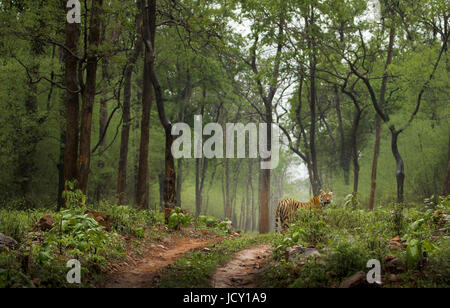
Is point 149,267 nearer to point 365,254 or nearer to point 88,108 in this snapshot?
point 365,254

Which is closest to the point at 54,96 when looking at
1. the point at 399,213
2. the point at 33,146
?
the point at 33,146

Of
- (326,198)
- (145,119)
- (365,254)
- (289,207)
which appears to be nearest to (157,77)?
(145,119)

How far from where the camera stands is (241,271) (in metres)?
8.16

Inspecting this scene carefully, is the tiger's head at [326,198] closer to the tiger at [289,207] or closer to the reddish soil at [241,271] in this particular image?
the tiger at [289,207]

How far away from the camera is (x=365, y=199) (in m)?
27.2

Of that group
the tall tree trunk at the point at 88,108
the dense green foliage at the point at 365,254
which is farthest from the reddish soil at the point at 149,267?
the tall tree trunk at the point at 88,108

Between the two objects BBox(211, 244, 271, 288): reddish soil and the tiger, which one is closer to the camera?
BBox(211, 244, 271, 288): reddish soil

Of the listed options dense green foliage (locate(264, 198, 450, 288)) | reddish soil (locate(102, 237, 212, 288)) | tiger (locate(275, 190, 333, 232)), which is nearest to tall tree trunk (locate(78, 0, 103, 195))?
reddish soil (locate(102, 237, 212, 288))

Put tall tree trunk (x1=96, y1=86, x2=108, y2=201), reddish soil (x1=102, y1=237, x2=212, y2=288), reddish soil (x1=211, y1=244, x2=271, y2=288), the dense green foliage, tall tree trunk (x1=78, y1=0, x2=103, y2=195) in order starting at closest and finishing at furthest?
the dense green foliage, reddish soil (x1=102, y1=237, x2=212, y2=288), reddish soil (x1=211, y1=244, x2=271, y2=288), tall tree trunk (x1=78, y1=0, x2=103, y2=195), tall tree trunk (x1=96, y1=86, x2=108, y2=201)

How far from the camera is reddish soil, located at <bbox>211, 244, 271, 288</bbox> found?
7.02 metres

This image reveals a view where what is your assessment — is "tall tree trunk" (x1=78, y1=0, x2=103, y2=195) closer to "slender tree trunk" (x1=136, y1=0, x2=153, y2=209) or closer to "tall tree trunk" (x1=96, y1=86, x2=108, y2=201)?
"slender tree trunk" (x1=136, y1=0, x2=153, y2=209)

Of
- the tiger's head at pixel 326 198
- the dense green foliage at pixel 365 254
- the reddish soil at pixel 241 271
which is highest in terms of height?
the tiger's head at pixel 326 198

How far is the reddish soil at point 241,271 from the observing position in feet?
23.0

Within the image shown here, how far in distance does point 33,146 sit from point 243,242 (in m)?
11.3
